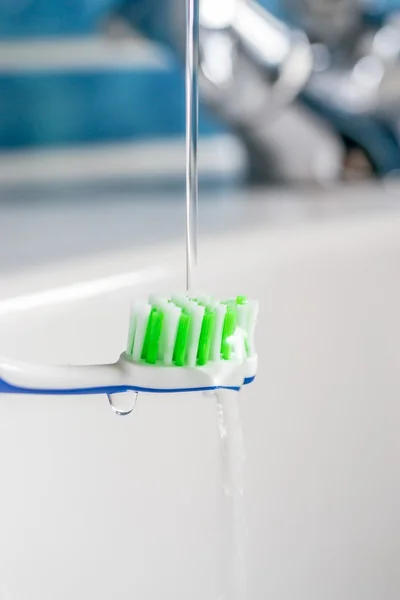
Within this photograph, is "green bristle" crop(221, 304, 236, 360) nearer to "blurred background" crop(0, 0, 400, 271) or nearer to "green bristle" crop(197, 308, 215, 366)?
"green bristle" crop(197, 308, 215, 366)

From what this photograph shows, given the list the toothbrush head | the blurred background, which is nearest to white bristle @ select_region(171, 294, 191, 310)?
the toothbrush head

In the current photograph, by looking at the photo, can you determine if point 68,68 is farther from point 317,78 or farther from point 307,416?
point 307,416

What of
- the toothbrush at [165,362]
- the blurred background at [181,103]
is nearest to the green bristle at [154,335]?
the toothbrush at [165,362]

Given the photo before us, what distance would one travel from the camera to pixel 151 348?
342 mm

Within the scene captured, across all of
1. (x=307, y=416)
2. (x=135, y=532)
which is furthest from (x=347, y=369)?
(x=135, y=532)

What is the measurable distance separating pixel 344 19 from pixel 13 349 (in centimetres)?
54

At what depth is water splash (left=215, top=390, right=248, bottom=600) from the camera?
1.25 feet

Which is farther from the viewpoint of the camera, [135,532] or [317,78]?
[317,78]

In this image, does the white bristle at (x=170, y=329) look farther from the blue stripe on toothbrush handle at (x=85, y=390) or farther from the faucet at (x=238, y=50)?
the faucet at (x=238, y=50)

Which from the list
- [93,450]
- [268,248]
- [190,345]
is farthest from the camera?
[268,248]

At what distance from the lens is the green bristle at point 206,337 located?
34 cm

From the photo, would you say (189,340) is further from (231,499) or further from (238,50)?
(238,50)

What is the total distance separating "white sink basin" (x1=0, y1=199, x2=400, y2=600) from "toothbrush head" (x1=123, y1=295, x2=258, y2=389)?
0.09 m

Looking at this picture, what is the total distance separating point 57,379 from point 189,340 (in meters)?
0.05
